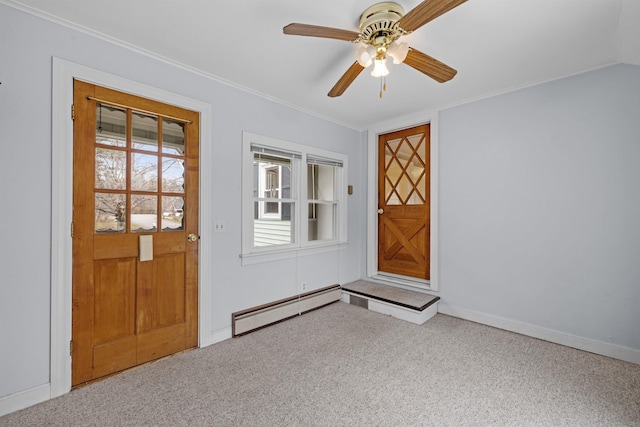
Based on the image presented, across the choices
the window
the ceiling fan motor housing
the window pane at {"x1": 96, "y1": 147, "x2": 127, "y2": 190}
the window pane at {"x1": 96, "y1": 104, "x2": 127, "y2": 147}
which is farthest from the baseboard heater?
the ceiling fan motor housing

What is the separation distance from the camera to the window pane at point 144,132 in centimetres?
224

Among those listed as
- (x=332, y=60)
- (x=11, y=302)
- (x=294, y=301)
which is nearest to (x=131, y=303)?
(x=11, y=302)

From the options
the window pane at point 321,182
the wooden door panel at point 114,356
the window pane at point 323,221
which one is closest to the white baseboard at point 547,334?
the window pane at point 323,221

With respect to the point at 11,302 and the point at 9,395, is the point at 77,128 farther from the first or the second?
the point at 9,395

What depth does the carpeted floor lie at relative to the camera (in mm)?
1690

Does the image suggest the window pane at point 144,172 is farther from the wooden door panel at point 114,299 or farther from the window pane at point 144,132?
the wooden door panel at point 114,299

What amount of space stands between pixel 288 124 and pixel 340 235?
1.77 metres

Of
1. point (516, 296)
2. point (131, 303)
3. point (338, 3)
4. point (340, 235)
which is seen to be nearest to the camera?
point (338, 3)

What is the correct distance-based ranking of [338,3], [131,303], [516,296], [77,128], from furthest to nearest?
[516,296] → [131,303] → [77,128] → [338,3]

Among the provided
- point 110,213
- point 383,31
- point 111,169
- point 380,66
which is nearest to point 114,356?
point 110,213

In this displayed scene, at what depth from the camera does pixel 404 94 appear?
120 inches

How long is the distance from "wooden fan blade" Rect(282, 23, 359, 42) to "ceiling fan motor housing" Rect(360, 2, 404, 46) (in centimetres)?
11

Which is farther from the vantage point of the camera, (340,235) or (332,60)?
(340,235)

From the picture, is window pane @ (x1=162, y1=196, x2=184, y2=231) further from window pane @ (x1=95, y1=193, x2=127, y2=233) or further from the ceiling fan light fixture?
the ceiling fan light fixture
